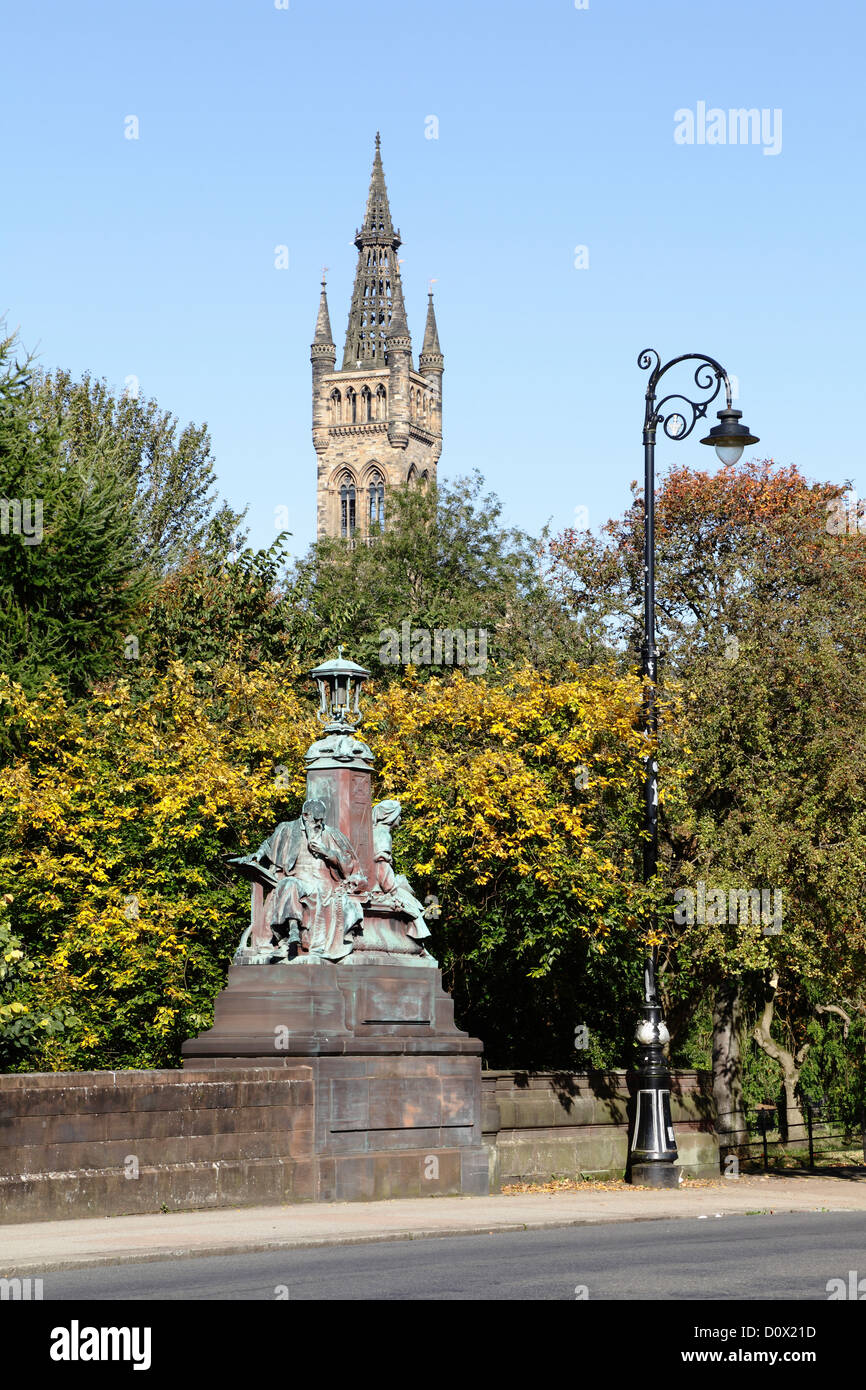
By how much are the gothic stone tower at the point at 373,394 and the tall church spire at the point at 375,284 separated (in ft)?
0.25

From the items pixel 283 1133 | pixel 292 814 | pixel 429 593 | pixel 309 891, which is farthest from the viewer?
pixel 429 593

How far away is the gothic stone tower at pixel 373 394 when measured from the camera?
142m

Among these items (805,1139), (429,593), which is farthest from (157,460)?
(805,1139)

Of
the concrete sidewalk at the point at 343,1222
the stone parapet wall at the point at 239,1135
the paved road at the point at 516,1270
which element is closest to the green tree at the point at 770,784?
the concrete sidewalk at the point at 343,1222

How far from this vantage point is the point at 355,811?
21.8 meters

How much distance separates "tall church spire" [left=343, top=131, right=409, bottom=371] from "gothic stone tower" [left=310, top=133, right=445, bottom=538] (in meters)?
0.07

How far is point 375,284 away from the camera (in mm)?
145750

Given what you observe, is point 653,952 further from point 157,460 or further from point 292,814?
point 157,460

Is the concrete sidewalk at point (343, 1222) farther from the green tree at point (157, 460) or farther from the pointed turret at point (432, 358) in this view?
the pointed turret at point (432, 358)

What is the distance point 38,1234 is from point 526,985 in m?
13.2

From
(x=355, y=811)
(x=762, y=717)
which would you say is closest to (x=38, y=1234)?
(x=355, y=811)

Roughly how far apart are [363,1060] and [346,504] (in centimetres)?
12444
